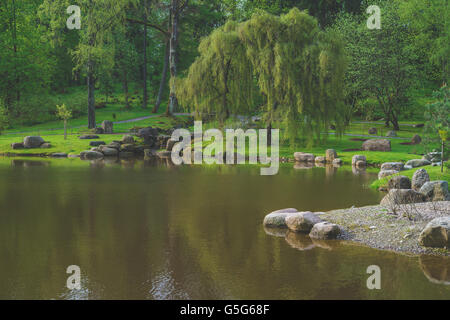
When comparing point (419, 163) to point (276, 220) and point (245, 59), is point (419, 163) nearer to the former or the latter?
point (245, 59)

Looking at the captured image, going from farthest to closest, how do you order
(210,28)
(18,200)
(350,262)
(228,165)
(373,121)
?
(210,28) → (373,121) → (228,165) → (18,200) → (350,262)

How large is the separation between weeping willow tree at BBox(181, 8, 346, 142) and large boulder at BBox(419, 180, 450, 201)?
20732 mm

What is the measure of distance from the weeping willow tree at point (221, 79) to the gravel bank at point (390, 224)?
86.1ft

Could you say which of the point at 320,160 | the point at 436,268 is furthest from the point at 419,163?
the point at 436,268

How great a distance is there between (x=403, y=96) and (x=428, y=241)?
44786 millimetres

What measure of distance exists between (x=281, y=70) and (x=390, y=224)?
1008 inches

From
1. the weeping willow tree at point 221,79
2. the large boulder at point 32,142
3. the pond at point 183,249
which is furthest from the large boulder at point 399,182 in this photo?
the large boulder at point 32,142

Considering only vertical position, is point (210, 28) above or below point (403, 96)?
above

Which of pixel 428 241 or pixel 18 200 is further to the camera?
pixel 18 200

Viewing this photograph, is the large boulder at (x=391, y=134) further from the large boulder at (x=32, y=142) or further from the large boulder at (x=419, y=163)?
the large boulder at (x=32, y=142)

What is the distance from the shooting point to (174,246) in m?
14.1
